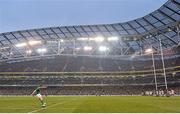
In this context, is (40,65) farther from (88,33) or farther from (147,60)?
(147,60)

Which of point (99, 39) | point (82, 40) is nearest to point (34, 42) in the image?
point (82, 40)

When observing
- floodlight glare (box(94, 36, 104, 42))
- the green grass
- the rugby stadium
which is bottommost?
the green grass

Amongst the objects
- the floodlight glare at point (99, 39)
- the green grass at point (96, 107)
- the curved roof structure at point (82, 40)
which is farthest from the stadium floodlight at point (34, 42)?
the green grass at point (96, 107)

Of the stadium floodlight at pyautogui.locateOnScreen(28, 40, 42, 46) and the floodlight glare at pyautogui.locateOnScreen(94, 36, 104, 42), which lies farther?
the floodlight glare at pyautogui.locateOnScreen(94, 36, 104, 42)

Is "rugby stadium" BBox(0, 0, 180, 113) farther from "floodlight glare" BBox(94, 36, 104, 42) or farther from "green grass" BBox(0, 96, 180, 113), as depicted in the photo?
"green grass" BBox(0, 96, 180, 113)

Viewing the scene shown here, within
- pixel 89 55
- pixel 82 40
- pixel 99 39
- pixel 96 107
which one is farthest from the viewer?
pixel 89 55

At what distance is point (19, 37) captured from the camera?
252ft

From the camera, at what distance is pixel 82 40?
76688 mm

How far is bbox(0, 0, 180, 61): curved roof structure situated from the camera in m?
73.5

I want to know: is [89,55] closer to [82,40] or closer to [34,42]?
[82,40]

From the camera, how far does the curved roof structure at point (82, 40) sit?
241 ft

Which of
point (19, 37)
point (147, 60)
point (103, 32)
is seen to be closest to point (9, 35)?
point (19, 37)

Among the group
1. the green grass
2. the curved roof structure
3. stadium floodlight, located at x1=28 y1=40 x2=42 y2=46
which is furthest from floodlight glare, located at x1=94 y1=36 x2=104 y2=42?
the green grass

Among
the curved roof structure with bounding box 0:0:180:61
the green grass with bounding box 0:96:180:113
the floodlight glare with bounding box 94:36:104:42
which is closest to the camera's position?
the green grass with bounding box 0:96:180:113
